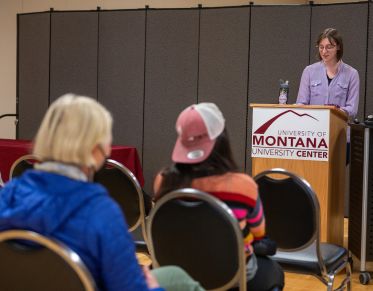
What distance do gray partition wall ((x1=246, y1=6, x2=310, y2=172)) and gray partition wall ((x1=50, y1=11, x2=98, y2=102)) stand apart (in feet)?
6.50

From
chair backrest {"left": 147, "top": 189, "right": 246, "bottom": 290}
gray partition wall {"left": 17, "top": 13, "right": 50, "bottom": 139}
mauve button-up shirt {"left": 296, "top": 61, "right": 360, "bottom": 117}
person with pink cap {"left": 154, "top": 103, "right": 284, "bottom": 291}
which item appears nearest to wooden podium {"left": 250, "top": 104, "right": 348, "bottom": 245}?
mauve button-up shirt {"left": 296, "top": 61, "right": 360, "bottom": 117}

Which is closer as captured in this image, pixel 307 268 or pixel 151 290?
pixel 151 290

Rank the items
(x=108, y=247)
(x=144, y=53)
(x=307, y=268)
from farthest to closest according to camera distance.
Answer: (x=144, y=53), (x=307, y=268), (x=108, y=247)

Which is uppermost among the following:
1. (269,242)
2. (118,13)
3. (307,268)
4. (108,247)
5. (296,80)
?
(118,13)

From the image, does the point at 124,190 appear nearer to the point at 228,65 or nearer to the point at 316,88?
the point at 316,88

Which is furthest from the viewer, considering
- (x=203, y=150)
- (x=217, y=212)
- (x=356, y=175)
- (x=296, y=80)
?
(x=296, y=80)

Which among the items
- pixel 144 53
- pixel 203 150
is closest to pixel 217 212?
pixel 203 150

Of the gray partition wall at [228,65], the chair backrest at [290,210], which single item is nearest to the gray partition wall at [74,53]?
the gray partition wall at [228,65]

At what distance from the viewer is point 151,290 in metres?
1.57

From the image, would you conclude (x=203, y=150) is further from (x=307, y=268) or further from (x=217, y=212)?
(x=307, y=268)

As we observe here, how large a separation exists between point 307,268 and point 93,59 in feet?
16.8

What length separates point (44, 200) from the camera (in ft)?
4.82

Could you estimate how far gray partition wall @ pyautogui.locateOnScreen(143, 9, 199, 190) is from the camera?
6.84 metres

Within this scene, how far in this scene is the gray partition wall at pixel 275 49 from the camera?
6.38 m
